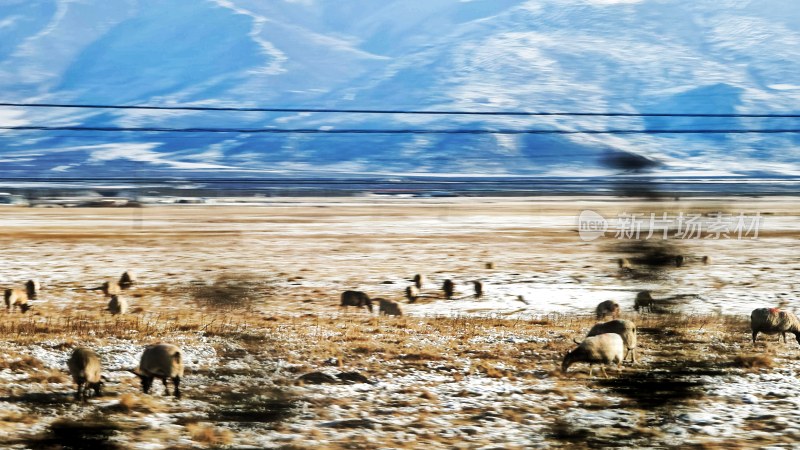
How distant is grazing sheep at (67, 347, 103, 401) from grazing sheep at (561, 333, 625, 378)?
4.88 metres

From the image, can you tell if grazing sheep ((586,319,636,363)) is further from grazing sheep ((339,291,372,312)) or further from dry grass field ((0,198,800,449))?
grazing sheep ((339,291,372,312))

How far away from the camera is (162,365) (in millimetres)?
9289

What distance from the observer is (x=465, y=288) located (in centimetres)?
2078

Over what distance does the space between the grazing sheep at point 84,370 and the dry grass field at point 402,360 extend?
0.17 metres

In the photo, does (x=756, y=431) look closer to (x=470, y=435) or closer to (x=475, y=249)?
(x=470, y=435)

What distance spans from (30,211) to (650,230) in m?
57.8

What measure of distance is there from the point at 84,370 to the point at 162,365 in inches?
28.1

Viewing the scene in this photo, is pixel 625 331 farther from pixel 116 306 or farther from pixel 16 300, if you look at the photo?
pixel 16 300

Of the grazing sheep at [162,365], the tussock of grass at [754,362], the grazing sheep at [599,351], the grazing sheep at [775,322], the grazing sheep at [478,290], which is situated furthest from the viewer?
the grazing sheep at [478,290]

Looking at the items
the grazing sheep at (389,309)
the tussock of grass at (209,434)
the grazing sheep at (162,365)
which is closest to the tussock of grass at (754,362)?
the grazing sheep at (389,309)

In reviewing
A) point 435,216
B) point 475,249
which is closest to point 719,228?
point 475,249

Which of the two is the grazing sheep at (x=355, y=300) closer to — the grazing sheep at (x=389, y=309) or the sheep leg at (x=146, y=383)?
the grazing sheep at (x=389, y=309)

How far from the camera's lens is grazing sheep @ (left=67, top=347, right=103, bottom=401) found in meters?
9.11

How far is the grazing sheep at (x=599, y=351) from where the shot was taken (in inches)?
404
